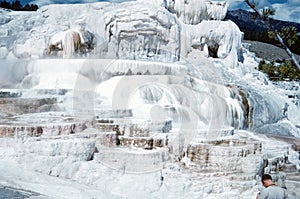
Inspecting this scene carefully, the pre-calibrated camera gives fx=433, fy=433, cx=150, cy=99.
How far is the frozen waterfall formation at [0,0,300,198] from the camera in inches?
225

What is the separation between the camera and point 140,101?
8766 millimetres

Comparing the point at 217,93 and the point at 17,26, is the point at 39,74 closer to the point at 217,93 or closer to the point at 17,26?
the point at 217,93

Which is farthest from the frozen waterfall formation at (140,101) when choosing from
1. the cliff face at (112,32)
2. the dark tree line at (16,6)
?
the dark tree line at (16,6)

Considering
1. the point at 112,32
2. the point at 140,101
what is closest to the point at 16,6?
the point at 112,32

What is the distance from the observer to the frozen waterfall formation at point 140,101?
573 centimetres

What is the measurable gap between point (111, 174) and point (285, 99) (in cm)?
1026

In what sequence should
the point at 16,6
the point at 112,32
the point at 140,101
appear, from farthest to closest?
the point at 16,6
the point at 112,32
the point at 140,101

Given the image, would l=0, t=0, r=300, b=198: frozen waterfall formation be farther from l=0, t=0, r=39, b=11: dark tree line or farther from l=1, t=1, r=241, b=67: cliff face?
l=0, t=0, r=39, b=11: dark tree line

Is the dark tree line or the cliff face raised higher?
the dark tree line

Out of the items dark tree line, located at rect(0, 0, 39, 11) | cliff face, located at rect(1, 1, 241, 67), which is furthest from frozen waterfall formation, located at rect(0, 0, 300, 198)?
dark tree line, located at rect(0, 0, 39, 11)

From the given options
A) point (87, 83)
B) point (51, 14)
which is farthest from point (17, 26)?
point (87, 83)

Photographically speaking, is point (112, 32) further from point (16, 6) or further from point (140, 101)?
point (16, 6)

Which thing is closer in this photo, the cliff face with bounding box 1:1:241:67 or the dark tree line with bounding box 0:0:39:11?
the cliff face with bounding box 1:1:241:67

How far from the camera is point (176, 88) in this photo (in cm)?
995
